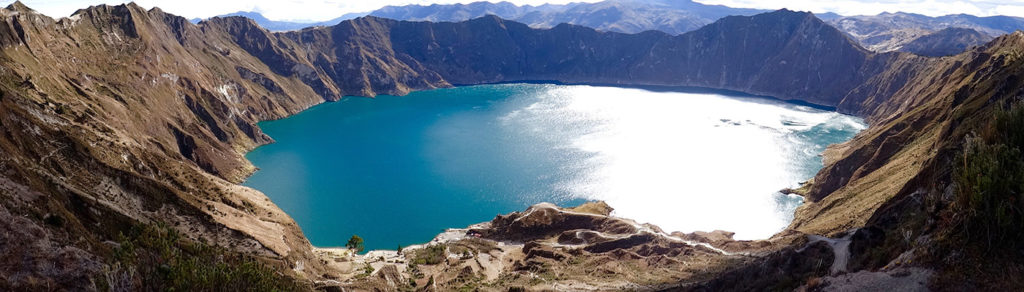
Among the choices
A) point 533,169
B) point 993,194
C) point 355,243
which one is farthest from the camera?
point 533,169

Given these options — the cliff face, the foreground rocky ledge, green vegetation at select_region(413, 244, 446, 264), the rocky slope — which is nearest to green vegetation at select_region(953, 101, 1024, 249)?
the rocky slope

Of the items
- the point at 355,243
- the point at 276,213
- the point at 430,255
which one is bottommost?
the point at 355,243

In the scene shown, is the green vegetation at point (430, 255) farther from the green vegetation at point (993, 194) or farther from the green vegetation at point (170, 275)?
the green vegetation at point (993, 194)

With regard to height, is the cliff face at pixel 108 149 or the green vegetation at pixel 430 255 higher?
the cliff face at pixel 108 149

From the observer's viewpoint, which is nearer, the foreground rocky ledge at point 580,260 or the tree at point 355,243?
the foreground rocky ledge at point 580,260

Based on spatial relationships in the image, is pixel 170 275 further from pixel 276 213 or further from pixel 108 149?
pixel 108 149

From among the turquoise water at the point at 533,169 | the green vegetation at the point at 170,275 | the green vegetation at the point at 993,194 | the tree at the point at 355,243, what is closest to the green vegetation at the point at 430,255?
the tree at the point at 355,243

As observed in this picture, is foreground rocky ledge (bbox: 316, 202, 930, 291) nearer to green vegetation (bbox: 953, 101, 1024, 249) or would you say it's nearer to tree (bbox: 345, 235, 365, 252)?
tree (bbox: 345, 235, 365, 252)

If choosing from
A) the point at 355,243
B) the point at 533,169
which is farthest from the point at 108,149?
the point at 533,169

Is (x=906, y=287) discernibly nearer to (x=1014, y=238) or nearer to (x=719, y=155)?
(x=1014, y=238)
